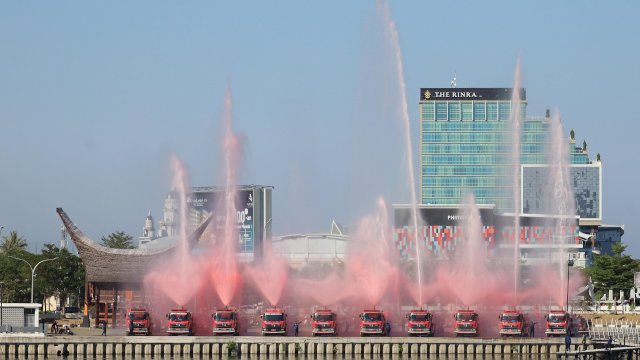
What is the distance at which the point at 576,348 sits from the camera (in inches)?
4299

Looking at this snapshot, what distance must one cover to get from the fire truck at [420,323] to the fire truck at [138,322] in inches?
847

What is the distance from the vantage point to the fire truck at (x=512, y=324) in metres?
113

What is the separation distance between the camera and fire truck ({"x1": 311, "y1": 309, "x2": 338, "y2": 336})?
114188 mm

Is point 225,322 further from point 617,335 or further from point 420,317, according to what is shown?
point 617,335

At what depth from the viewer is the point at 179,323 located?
4567 inches

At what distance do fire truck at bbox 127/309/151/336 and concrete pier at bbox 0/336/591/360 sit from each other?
7.68 feet

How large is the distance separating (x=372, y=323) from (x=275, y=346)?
7881mm

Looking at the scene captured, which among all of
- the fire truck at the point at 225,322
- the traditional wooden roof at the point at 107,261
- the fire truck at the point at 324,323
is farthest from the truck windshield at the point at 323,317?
the traditional wooden roof at the point at 107,261

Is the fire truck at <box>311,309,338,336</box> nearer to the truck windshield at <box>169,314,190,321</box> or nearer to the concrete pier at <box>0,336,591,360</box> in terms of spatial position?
the concrete pier at <box>0,336,591,360</box>

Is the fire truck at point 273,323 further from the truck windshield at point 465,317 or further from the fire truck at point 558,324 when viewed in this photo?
the fire truck at point 558,324

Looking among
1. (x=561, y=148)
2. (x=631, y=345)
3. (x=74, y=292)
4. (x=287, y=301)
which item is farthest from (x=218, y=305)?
(x=74, y=292)

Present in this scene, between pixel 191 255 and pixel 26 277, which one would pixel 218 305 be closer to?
pixel 191 255

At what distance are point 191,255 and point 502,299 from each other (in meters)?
33.9

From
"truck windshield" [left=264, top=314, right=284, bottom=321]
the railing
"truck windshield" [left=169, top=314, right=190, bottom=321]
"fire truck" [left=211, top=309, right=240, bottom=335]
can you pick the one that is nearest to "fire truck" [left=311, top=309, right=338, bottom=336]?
"truck windshield" [left=264, top=314, right=284, bottom=321]
